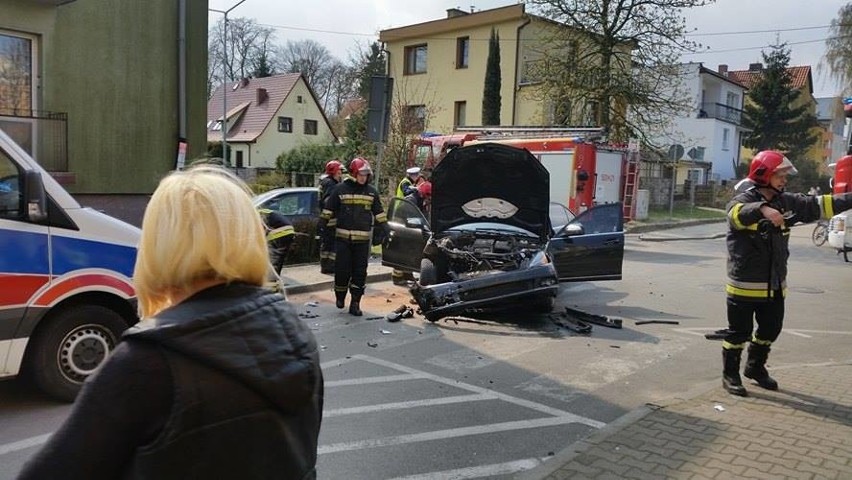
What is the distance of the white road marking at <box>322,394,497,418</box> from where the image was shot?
5.15m

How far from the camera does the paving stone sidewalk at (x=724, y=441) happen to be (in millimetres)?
3959

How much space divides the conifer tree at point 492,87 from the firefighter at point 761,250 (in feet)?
93.9

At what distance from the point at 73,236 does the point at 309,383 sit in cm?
419

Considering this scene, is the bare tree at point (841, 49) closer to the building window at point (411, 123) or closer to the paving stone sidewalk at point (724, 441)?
the building window at point (411, 123)

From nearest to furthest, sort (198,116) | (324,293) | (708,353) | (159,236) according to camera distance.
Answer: (159,236), (708,353), (324,293), (198,116)

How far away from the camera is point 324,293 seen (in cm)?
1041

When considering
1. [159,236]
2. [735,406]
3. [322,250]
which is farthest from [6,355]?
[322,250]

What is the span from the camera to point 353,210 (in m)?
8.89

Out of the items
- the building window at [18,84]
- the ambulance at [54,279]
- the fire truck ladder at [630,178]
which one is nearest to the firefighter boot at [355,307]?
the ambulance at [54,279]

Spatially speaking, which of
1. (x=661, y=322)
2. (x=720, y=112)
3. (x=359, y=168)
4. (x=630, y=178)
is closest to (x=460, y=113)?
(x=630, y=178)

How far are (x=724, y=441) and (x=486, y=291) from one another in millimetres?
3653

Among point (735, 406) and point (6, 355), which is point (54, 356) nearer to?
point (6, 355)

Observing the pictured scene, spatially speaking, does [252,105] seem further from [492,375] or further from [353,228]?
[492,375]

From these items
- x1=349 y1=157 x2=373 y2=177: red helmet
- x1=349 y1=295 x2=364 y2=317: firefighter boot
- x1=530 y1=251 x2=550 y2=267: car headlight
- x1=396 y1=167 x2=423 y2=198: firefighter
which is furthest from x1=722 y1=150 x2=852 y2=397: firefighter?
x1=396 y1=167 x2=423 y2=198: firefighter
